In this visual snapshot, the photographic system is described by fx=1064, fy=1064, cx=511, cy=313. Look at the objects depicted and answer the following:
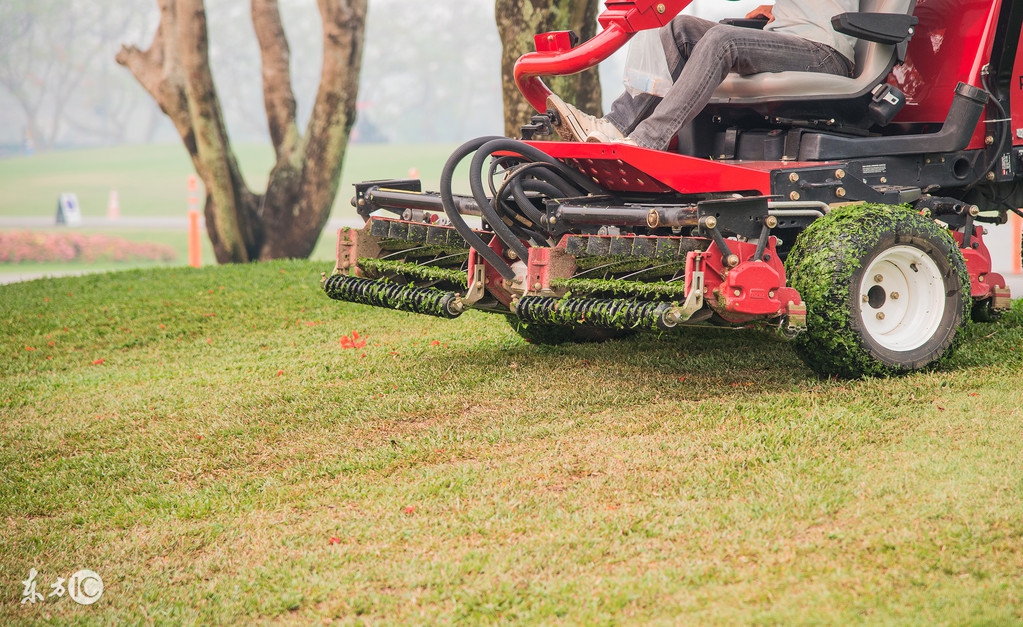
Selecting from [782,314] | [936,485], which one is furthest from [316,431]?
[936,485]

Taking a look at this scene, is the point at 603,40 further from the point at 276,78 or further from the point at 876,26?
the point at 276,78

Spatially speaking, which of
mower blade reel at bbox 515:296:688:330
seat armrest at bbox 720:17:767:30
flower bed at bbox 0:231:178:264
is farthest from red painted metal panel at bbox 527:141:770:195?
flower bed at bbox 0:231:178:264

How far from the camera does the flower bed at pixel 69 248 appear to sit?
51.3 ft

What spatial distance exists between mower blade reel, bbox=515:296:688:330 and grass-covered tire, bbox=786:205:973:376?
696 millimetres

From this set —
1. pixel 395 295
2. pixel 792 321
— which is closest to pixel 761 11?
pixel 792 321

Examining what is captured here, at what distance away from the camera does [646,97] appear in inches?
227

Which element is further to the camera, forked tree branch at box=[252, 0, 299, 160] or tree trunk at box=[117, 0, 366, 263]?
forked tree branch at box=[252, 0, 299, 160]

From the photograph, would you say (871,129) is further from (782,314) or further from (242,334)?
(242,334)

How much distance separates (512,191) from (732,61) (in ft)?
4.06

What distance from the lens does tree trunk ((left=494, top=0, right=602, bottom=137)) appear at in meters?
9.43

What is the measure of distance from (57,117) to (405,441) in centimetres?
2103

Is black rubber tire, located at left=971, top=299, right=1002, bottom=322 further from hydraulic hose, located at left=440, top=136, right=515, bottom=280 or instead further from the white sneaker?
hydraulic hose, located at left=440, top=136, right=515, bottom=280

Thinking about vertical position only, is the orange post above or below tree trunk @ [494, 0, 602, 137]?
below

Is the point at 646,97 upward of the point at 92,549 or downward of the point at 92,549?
upward
